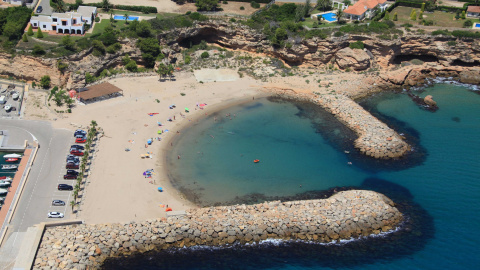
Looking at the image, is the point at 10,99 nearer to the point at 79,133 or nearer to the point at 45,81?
the point at 45,81

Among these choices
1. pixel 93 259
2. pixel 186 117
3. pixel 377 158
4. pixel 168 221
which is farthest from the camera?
pixel 186 117

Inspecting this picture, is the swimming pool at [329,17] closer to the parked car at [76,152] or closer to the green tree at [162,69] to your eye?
the green tree at [162,69]

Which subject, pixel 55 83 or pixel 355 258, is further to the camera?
pixel 55 83

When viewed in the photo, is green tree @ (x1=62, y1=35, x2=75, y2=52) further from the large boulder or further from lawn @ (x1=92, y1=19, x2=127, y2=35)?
the large boulder

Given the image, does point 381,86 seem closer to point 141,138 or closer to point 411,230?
point 411,230

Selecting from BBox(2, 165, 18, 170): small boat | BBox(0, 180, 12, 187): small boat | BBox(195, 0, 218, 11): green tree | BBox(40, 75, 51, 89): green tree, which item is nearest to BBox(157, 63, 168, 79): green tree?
BBox(40, 75, 51, 89): green tree

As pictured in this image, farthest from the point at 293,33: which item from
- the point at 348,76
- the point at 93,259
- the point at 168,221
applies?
the point at 93,259

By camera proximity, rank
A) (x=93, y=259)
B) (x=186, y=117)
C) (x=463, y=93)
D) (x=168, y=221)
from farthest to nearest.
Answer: (x=463, y=93) < (x=186, y=117) < (x=168, y=221) < (x=93, y=259)
